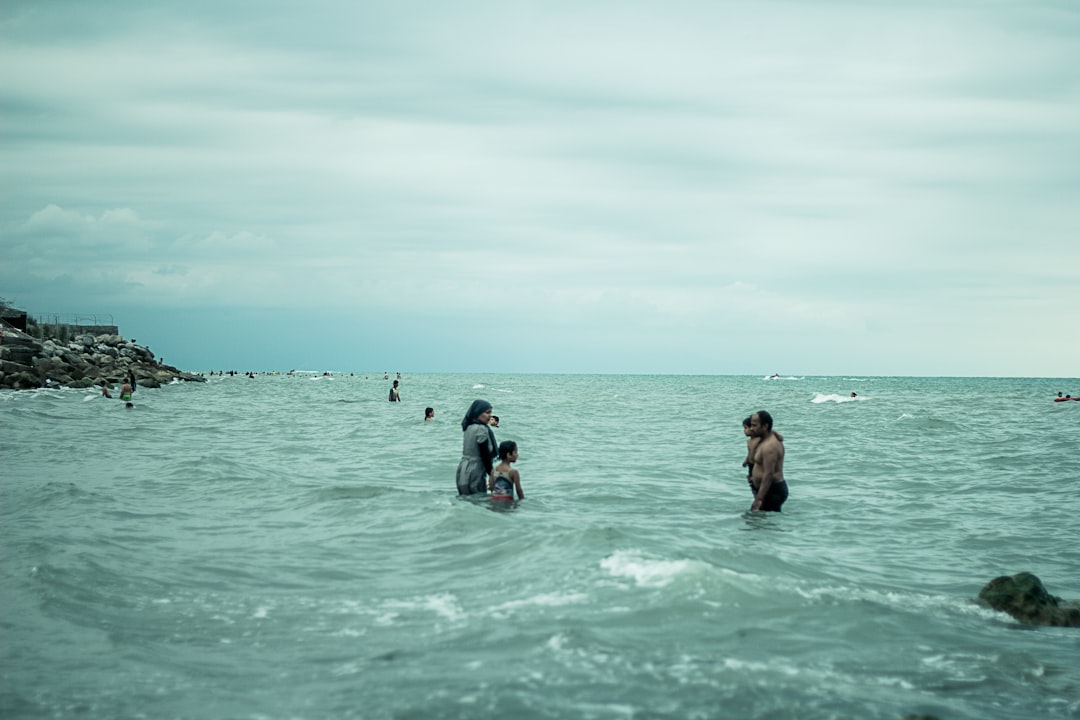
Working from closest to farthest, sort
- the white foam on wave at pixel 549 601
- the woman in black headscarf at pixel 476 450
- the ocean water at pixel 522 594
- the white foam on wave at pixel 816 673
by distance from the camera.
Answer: the ocean water at pixel 522 594 → the white foam on wave at pixel 816 673 → the white foam on wave at pixel 549 601 → the woman in black headscarf at pixel 476 450

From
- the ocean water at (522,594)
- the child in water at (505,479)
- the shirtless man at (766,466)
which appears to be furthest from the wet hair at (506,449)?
the shirtless man at (766,466)

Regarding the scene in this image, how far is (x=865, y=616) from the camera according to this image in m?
7.75

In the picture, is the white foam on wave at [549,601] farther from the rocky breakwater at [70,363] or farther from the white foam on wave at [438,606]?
the rocky breakwater at [70,363]

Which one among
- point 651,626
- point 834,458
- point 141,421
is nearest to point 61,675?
point 651,626

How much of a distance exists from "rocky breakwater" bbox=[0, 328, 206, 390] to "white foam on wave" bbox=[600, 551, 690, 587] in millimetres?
49149

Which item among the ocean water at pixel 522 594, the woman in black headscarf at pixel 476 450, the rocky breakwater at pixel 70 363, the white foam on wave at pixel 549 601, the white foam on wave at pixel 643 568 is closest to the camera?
the ocean water at pixel 522 594

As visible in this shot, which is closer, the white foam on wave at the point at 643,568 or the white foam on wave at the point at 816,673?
the white foam on wave at the point at 816,673

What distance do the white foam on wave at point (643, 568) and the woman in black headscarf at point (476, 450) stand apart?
474cm

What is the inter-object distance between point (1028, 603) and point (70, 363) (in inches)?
2516

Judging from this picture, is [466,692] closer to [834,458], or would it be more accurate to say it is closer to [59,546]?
[59,546]

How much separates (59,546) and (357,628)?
5.06m

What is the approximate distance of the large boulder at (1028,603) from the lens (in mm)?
8016

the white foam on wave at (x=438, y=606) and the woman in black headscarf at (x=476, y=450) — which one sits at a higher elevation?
the woman in black headscarf at (x=476, y=450)

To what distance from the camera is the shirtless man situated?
1315 centimetres
